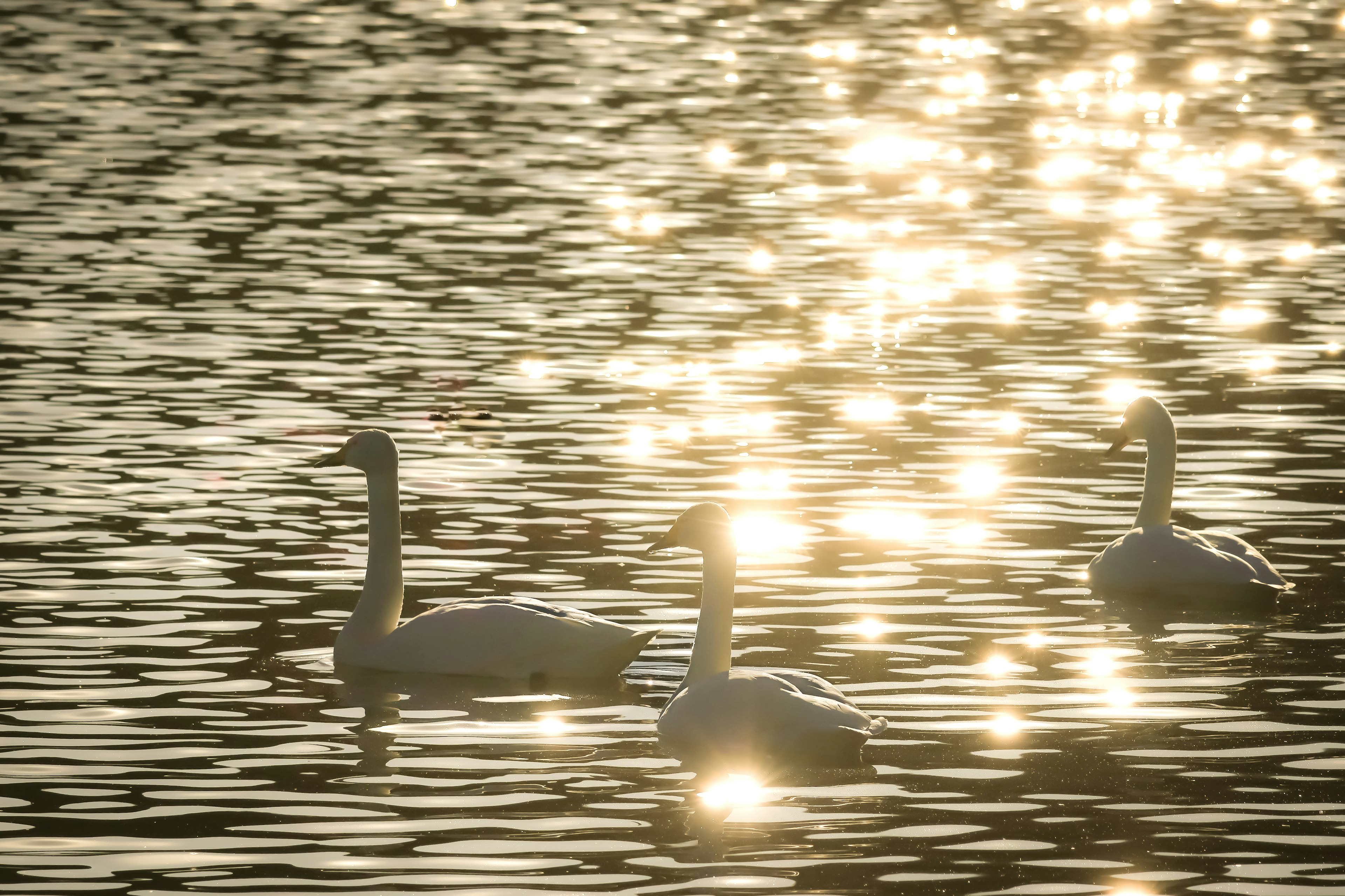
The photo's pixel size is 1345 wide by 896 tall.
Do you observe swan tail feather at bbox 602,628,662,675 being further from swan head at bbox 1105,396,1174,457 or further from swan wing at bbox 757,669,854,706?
swan head at bbox 1105,396,1174,457

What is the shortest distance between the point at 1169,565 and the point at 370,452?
232 inches

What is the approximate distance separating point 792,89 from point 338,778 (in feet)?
147

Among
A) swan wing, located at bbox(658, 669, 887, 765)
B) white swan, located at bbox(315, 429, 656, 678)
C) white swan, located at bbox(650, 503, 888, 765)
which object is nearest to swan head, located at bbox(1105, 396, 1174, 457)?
white swan, located at bbox(315, 429, 656, 678)

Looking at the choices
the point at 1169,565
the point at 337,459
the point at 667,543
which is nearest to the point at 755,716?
the point at 667,543

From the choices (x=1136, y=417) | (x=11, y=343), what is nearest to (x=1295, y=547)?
(x=1136, y=417)

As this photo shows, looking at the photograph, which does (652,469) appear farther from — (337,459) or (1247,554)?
(1247,554)

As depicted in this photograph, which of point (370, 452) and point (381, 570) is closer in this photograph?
point (381, 570)

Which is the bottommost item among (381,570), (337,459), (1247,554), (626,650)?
(1247,554)

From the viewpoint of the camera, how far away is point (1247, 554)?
17.7 meters

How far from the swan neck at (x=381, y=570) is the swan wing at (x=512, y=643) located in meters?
0.24

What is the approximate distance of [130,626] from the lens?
16.5 meters

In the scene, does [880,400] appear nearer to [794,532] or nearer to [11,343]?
[794,532]

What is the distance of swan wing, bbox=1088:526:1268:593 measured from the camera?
1756 centimetres

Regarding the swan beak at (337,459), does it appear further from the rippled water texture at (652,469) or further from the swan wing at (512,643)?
the swan wing at (512,643)
